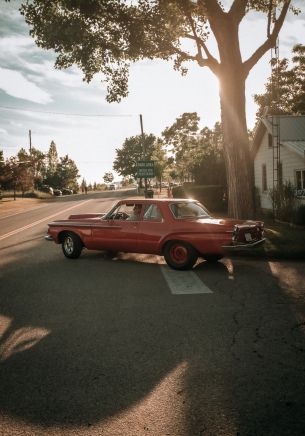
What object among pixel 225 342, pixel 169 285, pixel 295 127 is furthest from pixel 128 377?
pixel 295 127

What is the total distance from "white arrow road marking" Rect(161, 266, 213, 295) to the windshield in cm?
120

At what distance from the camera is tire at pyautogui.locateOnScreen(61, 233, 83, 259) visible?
9.55 m

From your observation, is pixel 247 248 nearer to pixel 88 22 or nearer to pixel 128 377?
pixel 128 377

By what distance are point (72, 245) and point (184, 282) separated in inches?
146

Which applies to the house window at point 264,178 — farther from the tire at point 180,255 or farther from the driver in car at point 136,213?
the tire at point 180,255

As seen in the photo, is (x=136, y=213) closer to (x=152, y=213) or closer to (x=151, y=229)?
(x=152, y=213)

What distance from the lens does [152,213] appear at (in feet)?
27.7

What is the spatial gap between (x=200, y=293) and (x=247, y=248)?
192cm

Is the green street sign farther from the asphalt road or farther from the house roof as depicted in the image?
the asphalt road

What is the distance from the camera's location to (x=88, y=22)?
13766 mm

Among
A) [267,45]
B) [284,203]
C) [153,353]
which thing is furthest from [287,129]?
[153,353]

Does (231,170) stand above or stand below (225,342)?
above

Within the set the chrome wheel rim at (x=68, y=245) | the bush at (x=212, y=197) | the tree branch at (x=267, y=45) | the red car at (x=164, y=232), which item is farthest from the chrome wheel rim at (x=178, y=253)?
the bush at (x=212, y=197)

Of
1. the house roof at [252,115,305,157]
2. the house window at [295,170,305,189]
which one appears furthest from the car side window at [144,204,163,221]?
the house window at [295,170,305,189]
